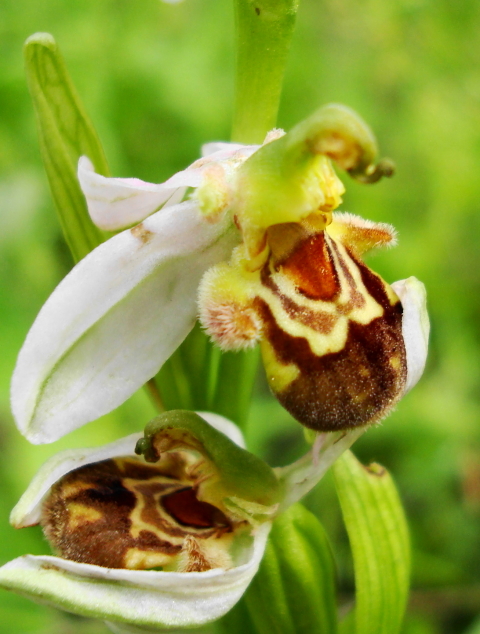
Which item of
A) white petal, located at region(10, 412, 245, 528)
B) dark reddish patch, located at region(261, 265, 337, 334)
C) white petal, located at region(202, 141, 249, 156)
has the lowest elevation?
white petal, located at region(10, 412, 245, 528)

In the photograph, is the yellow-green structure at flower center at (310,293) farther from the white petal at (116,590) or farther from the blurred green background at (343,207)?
the blurred green background at (343,207)

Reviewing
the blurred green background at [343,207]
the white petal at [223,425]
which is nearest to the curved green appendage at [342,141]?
the white petal at [223,425]

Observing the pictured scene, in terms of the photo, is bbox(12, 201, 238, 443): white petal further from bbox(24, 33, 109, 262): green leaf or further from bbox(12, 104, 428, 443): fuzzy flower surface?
bbox(24, 33, 109, 262): green leaf

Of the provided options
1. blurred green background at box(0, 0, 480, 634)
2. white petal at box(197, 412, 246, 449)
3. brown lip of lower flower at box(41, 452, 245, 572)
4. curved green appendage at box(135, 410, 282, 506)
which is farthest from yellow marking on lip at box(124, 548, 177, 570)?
blurred green background at box(0, 0, 480, 634)

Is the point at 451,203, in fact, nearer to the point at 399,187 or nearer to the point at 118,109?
the point at 399,187

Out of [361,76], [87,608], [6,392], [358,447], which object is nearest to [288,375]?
[87,608]

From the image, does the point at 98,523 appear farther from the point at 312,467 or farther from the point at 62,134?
the point at 62,134

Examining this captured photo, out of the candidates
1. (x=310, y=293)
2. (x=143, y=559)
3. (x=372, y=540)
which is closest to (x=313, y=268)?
(x=310, y=293)
